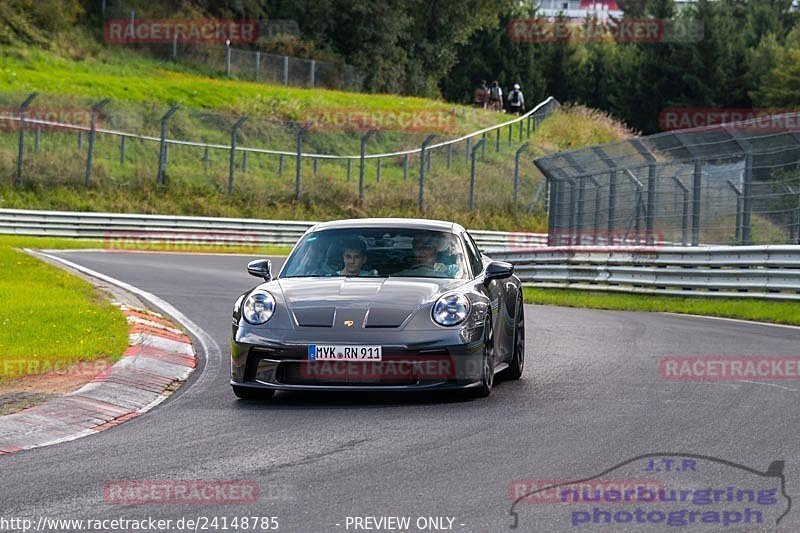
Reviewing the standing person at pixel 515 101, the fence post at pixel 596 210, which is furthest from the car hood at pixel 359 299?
the standing person at pixel 515 101

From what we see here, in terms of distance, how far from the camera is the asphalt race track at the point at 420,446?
5.95m

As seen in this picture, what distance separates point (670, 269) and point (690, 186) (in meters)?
2.26

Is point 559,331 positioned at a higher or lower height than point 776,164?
lower

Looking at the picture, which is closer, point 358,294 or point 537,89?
point 358,294

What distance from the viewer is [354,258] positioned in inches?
411

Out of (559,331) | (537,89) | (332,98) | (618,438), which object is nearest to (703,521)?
(618,438)

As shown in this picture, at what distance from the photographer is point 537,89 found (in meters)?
80.1

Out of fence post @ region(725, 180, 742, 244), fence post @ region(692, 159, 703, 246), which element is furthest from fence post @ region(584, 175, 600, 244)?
fence post @ region(725, 180, 742, 244)

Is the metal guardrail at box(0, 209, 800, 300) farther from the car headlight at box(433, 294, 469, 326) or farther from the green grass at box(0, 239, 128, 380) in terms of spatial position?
the car headlight at box(433, 294, 469, 326)

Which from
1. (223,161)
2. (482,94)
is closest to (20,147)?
(223,161)

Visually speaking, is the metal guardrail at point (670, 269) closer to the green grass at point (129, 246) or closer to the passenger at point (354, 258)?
the passenger at point (354, 258)

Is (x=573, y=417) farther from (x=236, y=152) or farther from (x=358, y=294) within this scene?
(x=236, y=152)

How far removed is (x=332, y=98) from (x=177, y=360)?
1879 inches

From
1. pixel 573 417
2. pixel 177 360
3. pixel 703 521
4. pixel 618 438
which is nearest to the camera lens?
pixel 703 521
